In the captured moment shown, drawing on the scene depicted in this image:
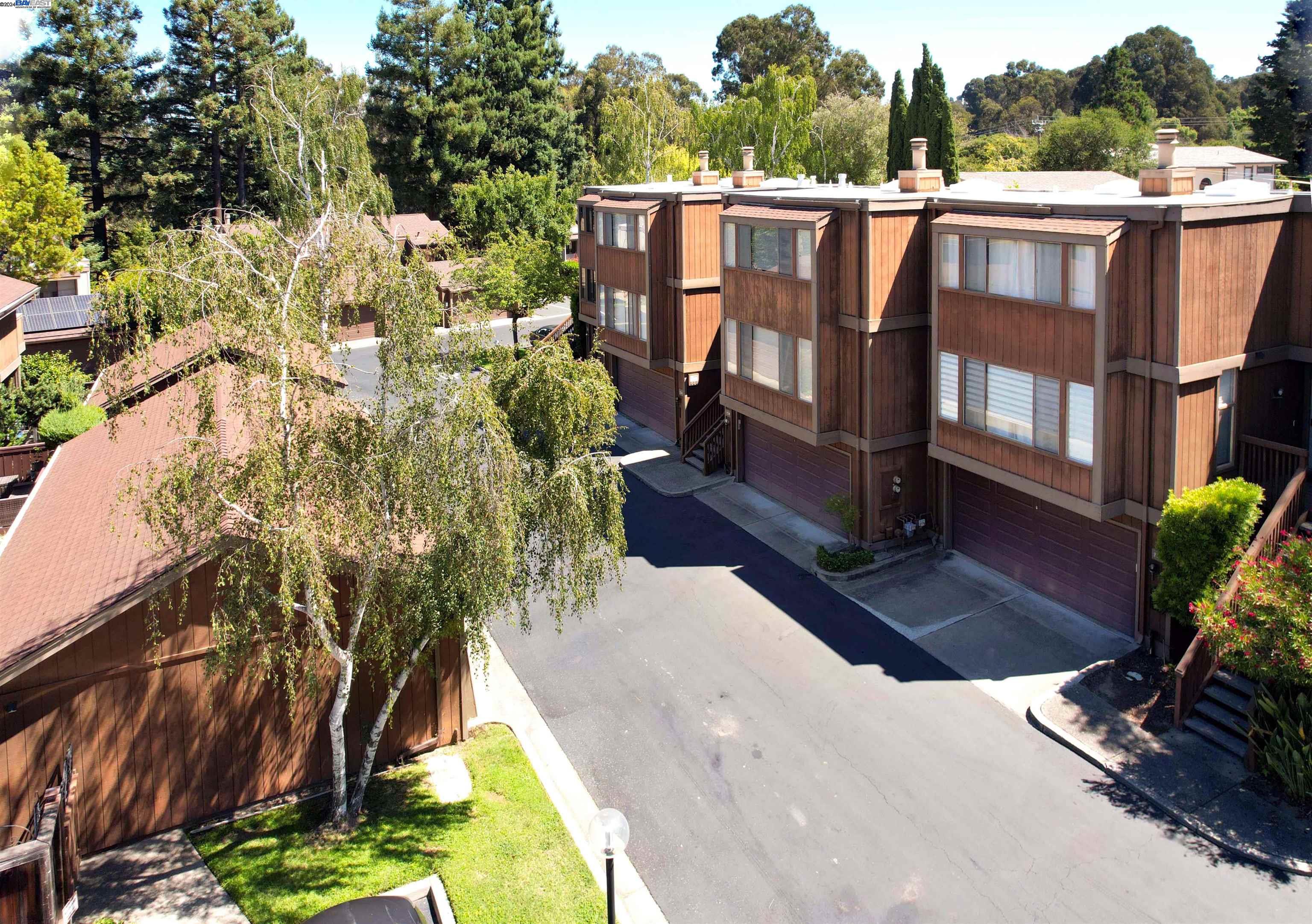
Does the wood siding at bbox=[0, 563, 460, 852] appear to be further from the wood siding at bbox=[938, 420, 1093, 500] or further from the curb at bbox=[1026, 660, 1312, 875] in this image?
the wood siding at bbox=[938, 420, 1093, 500]

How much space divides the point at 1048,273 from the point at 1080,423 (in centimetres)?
273

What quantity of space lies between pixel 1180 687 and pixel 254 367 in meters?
14.2

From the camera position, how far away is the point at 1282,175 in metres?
57.6

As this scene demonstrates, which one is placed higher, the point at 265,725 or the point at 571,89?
the point at 571,89

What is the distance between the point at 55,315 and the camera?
129 feet

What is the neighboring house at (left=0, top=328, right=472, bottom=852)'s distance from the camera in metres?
13.4

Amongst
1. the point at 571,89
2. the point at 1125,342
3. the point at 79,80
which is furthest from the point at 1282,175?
the point at 79,80

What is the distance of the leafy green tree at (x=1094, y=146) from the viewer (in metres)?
78.8

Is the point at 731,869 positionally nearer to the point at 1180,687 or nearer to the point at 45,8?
the point at 1180,687

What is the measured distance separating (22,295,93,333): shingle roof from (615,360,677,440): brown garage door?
19891 millimetres

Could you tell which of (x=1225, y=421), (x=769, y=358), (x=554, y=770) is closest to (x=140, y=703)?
(x=554, y=770)

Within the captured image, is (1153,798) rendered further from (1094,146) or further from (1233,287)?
(1094,146)

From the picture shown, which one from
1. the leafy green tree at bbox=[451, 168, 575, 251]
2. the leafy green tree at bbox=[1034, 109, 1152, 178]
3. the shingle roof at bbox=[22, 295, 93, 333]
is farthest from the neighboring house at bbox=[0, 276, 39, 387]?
the leafy green tree at bbox=[1034, 109, 1152, 178]

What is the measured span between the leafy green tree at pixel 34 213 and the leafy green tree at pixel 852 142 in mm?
40097
